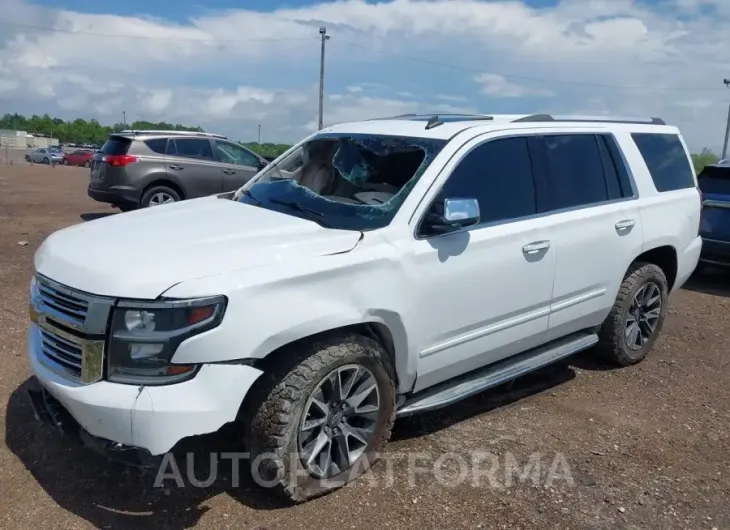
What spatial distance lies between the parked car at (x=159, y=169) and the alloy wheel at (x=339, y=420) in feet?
29.4

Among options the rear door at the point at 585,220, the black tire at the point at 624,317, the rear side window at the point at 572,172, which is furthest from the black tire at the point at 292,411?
the black tire at the point at 624,317

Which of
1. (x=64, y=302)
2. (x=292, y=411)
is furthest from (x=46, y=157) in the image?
(x=292, y=411)

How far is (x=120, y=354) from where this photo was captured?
110 inches

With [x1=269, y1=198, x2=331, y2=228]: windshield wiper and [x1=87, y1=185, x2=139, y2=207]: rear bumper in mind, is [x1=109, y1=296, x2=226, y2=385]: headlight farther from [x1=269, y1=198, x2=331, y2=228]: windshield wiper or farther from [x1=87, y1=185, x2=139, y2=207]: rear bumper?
[x1=87, y1=185, x2=139, y2=207]: rear bumper

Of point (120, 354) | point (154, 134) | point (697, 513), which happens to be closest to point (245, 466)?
point (120, 354)

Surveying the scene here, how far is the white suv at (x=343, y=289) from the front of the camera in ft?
9.23

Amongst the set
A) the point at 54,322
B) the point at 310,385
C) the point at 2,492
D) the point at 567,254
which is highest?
the point at 567,254

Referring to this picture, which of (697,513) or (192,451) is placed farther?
(192,451)

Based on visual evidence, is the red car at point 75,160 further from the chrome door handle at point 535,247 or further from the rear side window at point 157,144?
the chrome door handle at point 535,247

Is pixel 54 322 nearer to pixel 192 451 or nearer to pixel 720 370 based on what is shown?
pixel 192 451

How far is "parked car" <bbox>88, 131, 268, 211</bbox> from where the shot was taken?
11414 millimetres

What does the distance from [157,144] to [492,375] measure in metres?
9.46

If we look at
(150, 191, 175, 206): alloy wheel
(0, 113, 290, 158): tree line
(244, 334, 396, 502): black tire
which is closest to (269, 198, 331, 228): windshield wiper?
(244, 334, 396, 502): black tire

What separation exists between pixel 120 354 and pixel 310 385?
87 centimetres
